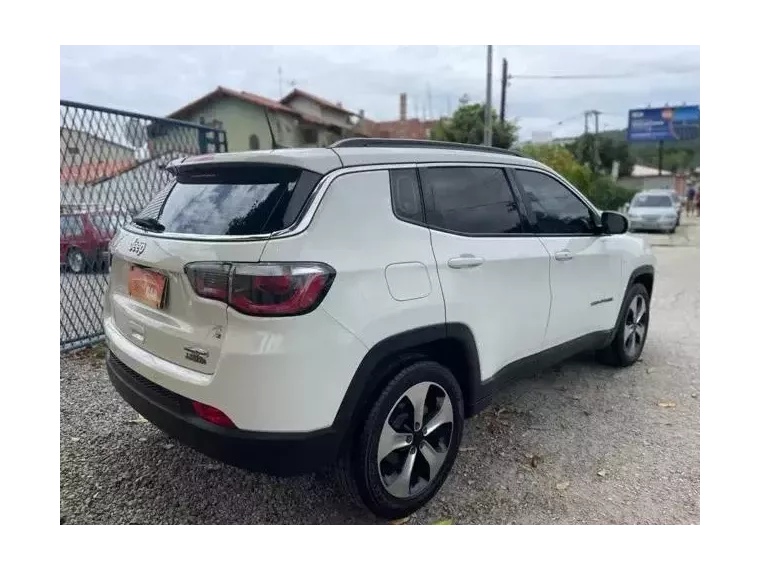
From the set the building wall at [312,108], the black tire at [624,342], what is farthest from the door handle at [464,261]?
the building wall at [312,108]

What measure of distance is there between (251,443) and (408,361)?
2.59 feet

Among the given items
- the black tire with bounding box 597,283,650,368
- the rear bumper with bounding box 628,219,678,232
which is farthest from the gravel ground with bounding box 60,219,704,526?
the rear bumper with bounding box 628,219,678,232

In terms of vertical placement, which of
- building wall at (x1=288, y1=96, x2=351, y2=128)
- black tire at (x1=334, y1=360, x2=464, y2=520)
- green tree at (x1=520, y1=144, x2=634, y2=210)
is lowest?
black tire at (x1=334, y1=360, x2=464, y2=520)

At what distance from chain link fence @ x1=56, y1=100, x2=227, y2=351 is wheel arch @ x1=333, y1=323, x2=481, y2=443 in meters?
3.38

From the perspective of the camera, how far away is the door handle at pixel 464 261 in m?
2.61

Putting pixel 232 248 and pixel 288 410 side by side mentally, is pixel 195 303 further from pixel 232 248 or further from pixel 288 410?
pixel 288 410

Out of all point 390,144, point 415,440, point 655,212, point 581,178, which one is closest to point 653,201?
point 655,212

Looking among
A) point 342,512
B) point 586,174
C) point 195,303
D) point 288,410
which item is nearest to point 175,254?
point 195,303

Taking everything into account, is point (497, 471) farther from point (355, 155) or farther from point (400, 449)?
point (355, 155)

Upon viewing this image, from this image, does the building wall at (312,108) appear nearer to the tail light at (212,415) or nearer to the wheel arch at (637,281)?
the wheel arch at (637,281)

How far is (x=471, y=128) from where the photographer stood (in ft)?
76.9

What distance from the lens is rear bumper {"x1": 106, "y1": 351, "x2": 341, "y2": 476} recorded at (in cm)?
211

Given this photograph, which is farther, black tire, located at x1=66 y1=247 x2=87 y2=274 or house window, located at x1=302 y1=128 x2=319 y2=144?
black tire, located at x1=66 y1=247 x2=87 y2=274

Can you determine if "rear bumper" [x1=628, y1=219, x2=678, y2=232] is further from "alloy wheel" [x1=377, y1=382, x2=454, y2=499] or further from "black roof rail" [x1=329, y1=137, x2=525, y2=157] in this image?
"alloy wheel" [x1=377, y1=382, x2=454, y2=499]
